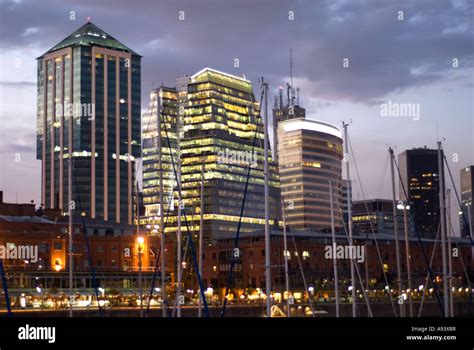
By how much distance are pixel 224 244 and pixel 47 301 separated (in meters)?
68.6

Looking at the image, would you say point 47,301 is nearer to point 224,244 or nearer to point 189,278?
point 189,278

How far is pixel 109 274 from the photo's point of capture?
126 meters

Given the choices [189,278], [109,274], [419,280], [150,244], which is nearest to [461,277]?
[419,280]

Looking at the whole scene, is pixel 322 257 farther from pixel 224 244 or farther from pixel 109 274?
pixel 109 274

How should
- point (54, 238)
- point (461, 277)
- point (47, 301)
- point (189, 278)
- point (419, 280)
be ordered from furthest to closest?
point (461, 277) < point (419, 280) < point (189, 278) < point (54, 238) < point (47, 301)

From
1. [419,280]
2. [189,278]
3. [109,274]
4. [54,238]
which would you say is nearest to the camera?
[109,274]

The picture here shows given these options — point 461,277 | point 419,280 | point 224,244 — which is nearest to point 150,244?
point 224,244
